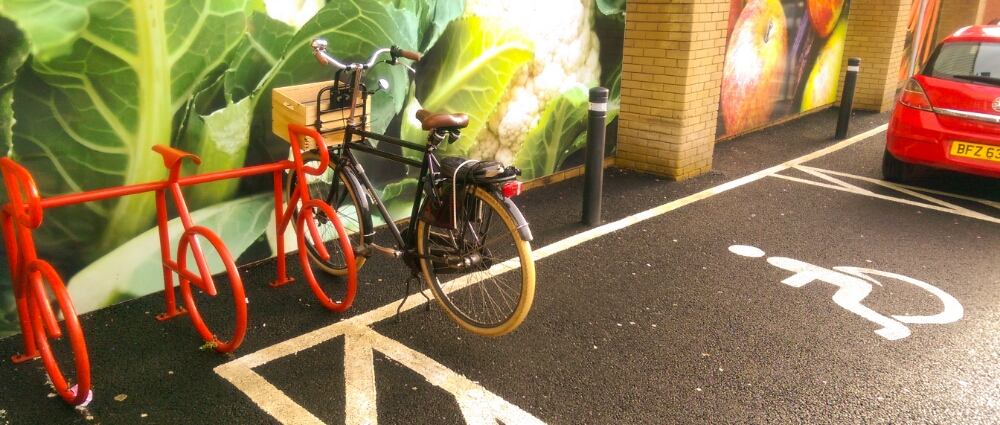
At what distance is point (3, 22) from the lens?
10.5 ft

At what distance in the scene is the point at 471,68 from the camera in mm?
5469

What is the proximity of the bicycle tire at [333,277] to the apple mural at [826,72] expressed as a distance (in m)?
8.25

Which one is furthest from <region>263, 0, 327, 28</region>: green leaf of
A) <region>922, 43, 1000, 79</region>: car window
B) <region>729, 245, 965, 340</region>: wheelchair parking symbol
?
<region>922, 43, 1000, 79</region>: car window

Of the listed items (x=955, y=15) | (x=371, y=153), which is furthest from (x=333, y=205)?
(x=955, y=15)

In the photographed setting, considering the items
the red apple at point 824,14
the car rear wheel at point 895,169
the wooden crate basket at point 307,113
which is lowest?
the car rear wheel at point 895,169

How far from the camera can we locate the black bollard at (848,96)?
8.26m

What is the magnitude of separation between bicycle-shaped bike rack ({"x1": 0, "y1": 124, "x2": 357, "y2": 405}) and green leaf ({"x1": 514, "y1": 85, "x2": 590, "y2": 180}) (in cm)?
272

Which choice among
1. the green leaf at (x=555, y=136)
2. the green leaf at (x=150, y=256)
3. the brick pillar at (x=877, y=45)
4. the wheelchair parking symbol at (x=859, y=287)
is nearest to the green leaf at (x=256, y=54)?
the green leaf at (x=150, y=256)

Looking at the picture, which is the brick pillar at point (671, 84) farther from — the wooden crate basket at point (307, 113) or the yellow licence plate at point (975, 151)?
the wooden crate basket at point (307, 113)

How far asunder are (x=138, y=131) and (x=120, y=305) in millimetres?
985

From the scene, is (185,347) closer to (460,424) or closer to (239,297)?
(239,297)

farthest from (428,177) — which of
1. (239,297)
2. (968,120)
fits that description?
(968,120)

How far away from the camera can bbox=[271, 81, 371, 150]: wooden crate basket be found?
12.8 ft

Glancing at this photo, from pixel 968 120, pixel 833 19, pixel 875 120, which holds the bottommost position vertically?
pixel 875 120
